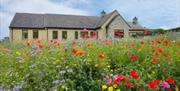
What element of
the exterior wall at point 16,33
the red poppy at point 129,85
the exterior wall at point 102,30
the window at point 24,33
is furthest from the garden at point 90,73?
the window at point 24,33

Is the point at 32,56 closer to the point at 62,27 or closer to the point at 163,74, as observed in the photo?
the point at 163,74

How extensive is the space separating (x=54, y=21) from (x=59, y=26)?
0.94m

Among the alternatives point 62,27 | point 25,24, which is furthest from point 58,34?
point 25,24

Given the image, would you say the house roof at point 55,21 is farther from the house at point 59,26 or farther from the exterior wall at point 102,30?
the exterior wall at point 102,30

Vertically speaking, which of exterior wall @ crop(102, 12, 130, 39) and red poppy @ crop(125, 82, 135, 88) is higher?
exterior wall @ crop(102, 12, 130, 39)

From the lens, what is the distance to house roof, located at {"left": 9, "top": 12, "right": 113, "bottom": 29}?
38.8m

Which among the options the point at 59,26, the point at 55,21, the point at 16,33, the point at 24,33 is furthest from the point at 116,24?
the point at 16,33

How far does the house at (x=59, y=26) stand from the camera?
38.5m

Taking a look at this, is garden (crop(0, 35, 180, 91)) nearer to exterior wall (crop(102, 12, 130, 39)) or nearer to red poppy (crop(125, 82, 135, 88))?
red poppy (crop(125, 82, 135, 88))

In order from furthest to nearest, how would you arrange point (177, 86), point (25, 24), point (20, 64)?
1. point (25, 24)
2. point (20, 64)
3. point (177, 86)

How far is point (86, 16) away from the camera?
42594mm

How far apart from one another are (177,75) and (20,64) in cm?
245

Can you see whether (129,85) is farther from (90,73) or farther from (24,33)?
(24,33)

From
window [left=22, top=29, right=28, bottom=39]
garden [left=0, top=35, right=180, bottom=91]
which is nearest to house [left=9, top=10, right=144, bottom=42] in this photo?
window [left=22, top=29, right=28, bottom=39]
